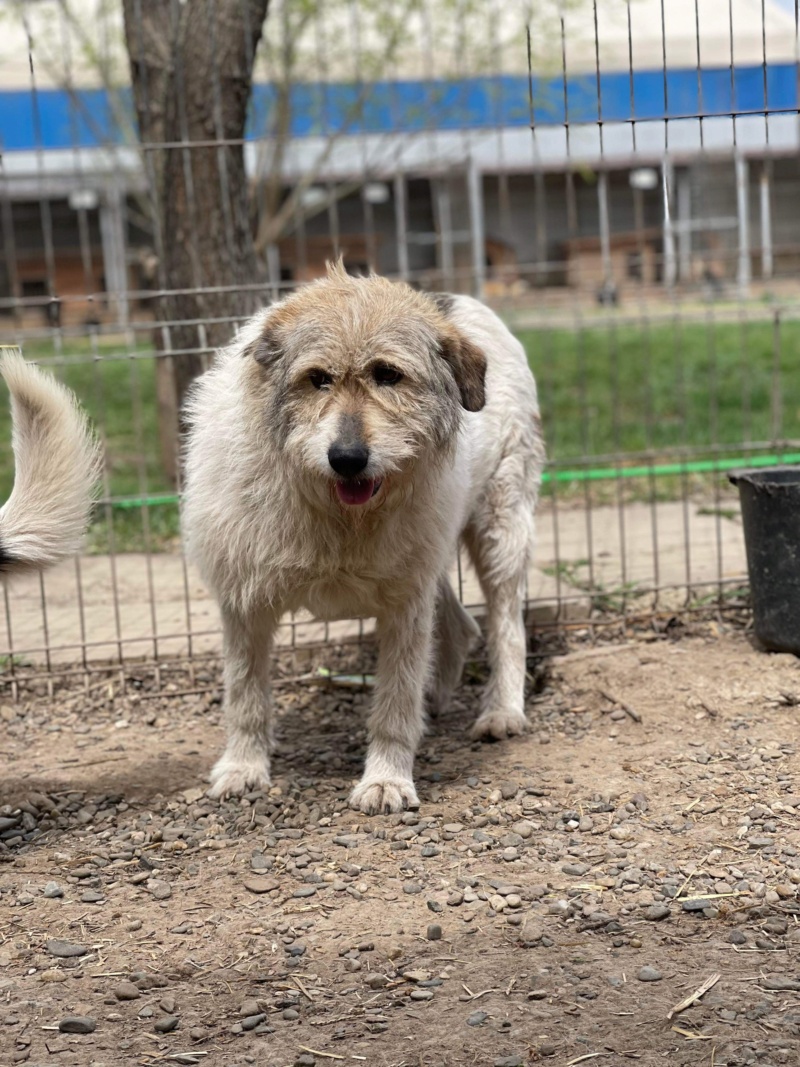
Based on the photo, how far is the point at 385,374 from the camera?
340 centimetres

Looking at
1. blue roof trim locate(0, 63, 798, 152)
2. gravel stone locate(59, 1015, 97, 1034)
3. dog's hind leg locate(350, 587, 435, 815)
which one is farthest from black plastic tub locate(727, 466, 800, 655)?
blue roof trim locate(0, 63, 798, 152)

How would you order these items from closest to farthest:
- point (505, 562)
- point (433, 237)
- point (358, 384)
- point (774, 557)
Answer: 1. point (358, 384)
2. point (505, 562)
3. point (774, 557)
4. point (433, 237)

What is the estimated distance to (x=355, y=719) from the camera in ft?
15.9

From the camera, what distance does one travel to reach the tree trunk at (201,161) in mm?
5828

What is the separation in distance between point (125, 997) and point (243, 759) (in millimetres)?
1353

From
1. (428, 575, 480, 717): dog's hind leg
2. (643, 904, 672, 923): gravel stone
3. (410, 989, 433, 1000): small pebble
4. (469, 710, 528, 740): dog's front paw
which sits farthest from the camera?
(428, 575, 480, 717): dog's hind leg

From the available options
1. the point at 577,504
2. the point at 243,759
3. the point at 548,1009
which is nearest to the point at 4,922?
the point at 243,759

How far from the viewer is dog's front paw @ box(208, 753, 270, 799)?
3.96 metres

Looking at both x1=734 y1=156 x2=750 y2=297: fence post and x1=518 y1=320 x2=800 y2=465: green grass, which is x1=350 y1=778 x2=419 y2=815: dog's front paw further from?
x1=518 y1=320 x2=800 y2=465: green grass

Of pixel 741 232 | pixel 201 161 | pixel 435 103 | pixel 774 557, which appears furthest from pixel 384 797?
pixel 435 103

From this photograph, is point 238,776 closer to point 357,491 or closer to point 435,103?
point 357,491

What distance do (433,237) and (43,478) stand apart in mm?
12751

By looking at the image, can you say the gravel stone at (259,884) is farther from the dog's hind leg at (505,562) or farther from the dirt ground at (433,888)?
the dog's hind leg at (505,562)

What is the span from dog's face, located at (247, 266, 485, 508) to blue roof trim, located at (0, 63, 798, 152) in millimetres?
7615
